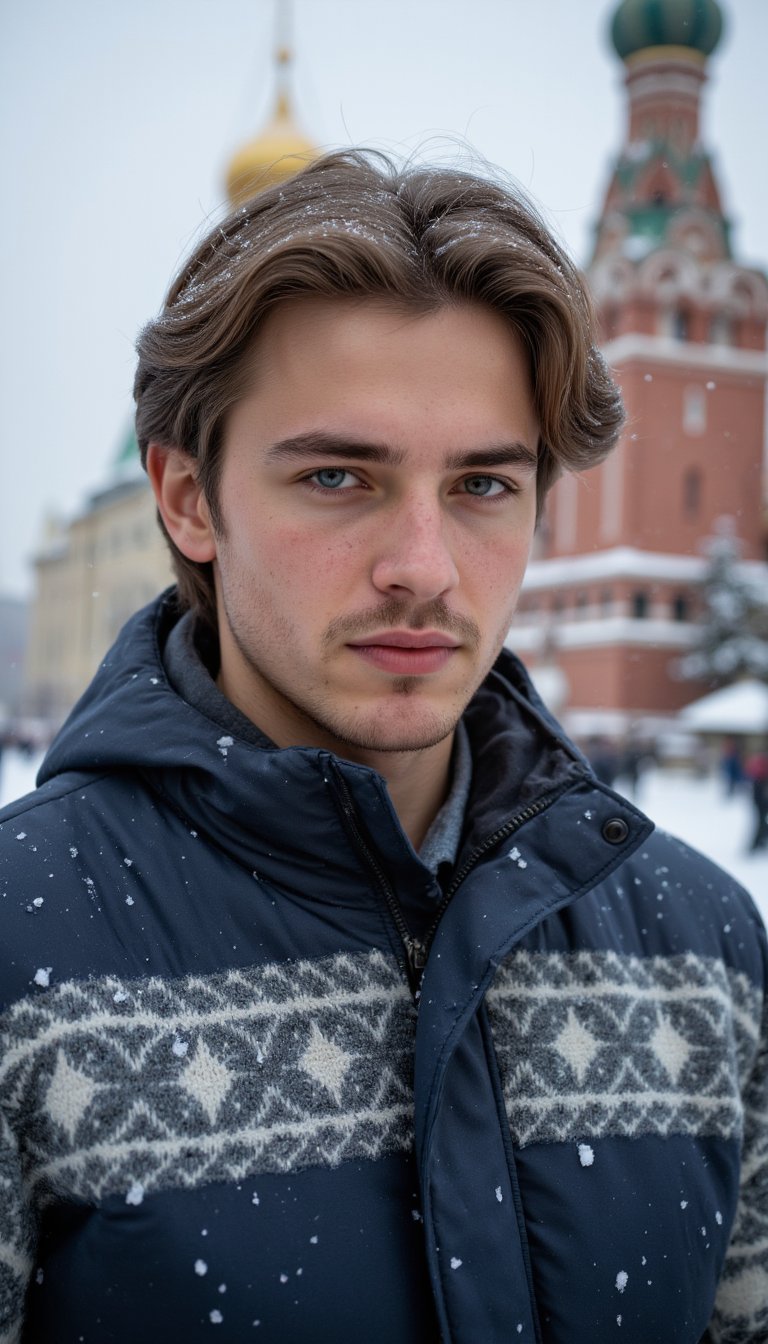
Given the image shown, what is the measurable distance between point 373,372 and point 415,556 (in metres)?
0.21

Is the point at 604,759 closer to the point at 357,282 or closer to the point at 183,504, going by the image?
the point at 183,504

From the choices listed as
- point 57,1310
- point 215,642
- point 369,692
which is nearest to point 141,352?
point 215,642

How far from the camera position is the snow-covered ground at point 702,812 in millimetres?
8227

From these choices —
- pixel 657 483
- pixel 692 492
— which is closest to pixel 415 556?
pixel 657 483

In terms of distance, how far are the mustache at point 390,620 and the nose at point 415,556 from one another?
0.04ft

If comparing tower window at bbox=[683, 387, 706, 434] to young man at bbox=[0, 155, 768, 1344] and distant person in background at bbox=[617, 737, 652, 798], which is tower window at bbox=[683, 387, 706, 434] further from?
young man at bbox=[0, 155, 768, 1344]

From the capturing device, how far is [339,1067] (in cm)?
126

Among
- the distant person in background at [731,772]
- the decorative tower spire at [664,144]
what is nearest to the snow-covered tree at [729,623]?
the decorative tower spire at [664,144]

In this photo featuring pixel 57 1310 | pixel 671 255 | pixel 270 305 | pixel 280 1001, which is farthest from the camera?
pixel 671 255

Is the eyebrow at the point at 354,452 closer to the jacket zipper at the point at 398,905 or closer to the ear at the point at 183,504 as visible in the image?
the ear at the point at 183,504

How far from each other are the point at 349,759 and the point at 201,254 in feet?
2.19

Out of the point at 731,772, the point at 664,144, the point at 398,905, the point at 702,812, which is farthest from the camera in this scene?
the point at 664,144

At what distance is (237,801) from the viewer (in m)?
1.31

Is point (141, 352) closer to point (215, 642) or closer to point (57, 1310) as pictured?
point (215, 642)
